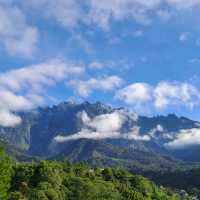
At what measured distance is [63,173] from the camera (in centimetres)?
19712

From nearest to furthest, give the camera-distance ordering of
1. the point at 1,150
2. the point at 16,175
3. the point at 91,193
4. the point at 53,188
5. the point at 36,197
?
the point at 1,150
the point at 36,197
the point at 91,193
the point at 53,188
the point at 16,175

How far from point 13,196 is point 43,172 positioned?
162ft

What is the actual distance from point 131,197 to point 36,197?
41203mm

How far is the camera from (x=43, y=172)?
182625 millimetres

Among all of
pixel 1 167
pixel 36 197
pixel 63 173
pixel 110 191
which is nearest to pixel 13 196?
pixel 36 197

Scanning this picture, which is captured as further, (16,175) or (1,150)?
(16,175)

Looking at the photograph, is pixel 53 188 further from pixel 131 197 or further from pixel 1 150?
pixel 1 150

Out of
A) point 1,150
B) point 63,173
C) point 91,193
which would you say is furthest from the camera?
point 63,173

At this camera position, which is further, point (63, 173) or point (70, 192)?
point (63, 173)

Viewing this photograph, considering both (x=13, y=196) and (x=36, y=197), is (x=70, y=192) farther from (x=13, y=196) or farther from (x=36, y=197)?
(x=13, y=196)

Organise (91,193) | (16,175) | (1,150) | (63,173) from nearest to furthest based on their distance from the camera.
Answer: (1,150) < (91,193) < (16,175) < (63,173)

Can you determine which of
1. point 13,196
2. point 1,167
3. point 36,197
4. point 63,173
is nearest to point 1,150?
point 1,167

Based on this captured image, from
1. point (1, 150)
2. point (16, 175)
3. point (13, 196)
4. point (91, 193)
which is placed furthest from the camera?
point (16, 175)

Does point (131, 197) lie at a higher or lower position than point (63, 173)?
lower
